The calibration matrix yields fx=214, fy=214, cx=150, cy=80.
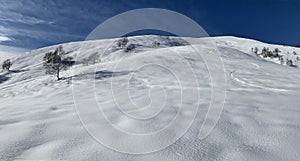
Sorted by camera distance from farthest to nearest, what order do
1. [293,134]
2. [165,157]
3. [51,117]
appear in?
[51,117] < [293,134] < [165,157]

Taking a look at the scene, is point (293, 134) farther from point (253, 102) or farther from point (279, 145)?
point (253, 102)

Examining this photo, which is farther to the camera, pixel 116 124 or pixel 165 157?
pixel 116 124

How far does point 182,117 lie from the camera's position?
12.1 ft

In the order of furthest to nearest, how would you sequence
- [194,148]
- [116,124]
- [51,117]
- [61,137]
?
[51,117] → [116,124] → [61,137] → [194,148]

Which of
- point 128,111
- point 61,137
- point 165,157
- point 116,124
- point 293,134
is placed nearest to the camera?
point 165,157

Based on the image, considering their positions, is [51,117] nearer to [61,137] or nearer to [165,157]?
[61,137]

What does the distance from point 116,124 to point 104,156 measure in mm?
1047

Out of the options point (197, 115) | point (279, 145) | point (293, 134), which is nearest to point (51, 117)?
point (197, 115)

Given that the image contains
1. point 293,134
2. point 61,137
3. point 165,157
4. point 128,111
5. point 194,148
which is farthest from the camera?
point 128,111

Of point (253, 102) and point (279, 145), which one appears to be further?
point (253, 102)

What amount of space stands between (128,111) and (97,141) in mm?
1492

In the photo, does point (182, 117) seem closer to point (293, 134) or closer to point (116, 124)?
point (116, 124)

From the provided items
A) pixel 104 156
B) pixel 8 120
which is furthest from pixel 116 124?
pixel 8 120

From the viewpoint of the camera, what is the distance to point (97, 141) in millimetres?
2701
